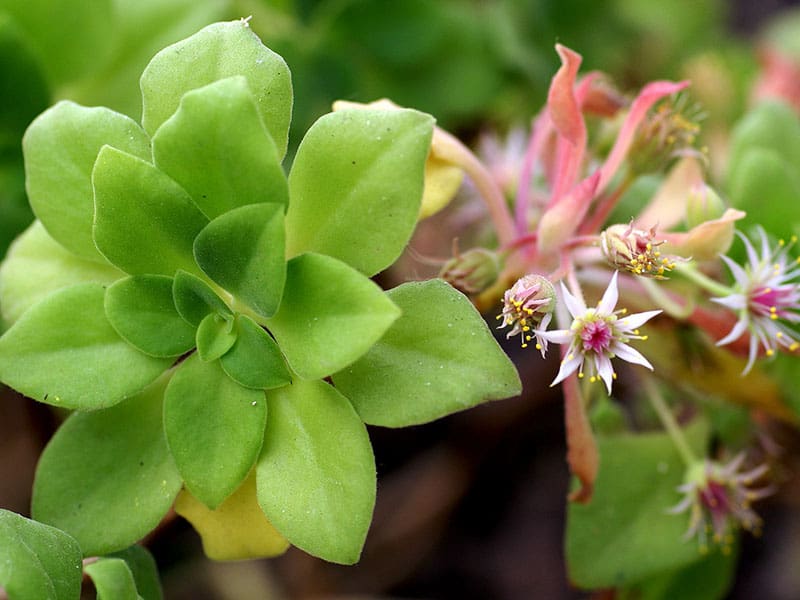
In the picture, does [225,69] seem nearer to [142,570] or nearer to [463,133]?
[142,570]

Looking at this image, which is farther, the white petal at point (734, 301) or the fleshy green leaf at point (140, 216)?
the white petal at point (734, 301)

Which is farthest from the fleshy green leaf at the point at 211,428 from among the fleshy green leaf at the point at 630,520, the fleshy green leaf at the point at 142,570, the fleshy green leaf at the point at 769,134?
the fleshy green leaf at the point at 769,134

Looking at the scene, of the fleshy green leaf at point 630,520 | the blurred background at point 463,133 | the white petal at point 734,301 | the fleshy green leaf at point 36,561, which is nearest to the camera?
the fleshy green leaf at point 36,561

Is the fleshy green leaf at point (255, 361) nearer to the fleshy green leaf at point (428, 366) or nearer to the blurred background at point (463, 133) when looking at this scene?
the fleshy green leaf at point (428, 366)

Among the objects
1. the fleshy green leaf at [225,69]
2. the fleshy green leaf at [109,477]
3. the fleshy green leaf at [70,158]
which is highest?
the fleshy green leaf at [225,69]

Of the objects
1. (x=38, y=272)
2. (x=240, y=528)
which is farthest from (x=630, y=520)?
(x=38, y=272)

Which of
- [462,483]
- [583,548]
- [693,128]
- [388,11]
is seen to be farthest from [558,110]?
[462,483]
